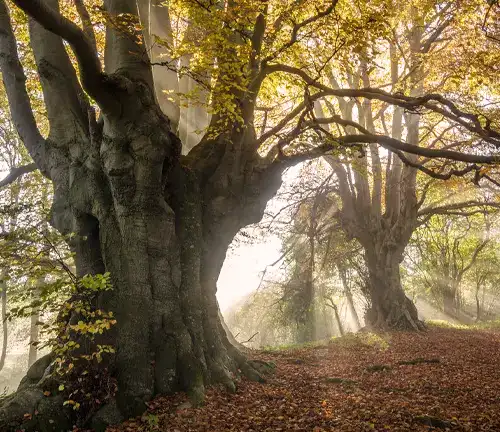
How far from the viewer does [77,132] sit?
6781mm

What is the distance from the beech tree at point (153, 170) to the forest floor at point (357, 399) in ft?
1.56

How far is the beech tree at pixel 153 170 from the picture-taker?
18.4 feet

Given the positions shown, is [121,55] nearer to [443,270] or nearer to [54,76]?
[54,76]

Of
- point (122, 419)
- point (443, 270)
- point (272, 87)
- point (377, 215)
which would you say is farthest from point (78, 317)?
point (443, 270)

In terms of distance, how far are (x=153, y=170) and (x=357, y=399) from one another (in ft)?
15.7

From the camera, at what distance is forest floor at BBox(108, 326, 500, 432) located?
4688 millimetres

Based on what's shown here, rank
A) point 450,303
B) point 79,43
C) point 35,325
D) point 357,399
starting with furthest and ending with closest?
point 450,303
point 357,399
point 79,43
point 35,325

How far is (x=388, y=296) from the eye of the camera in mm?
14562

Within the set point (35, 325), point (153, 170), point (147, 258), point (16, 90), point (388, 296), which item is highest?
point (16, 90)

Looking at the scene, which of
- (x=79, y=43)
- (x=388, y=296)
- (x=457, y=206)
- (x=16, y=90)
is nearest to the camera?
(x=79, y=43)

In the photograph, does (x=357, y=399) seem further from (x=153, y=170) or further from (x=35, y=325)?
(x=153, y=170)

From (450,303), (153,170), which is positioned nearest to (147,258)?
(153,170)

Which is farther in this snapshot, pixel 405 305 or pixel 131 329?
pixel 405 305

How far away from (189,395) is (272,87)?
23.6ft
